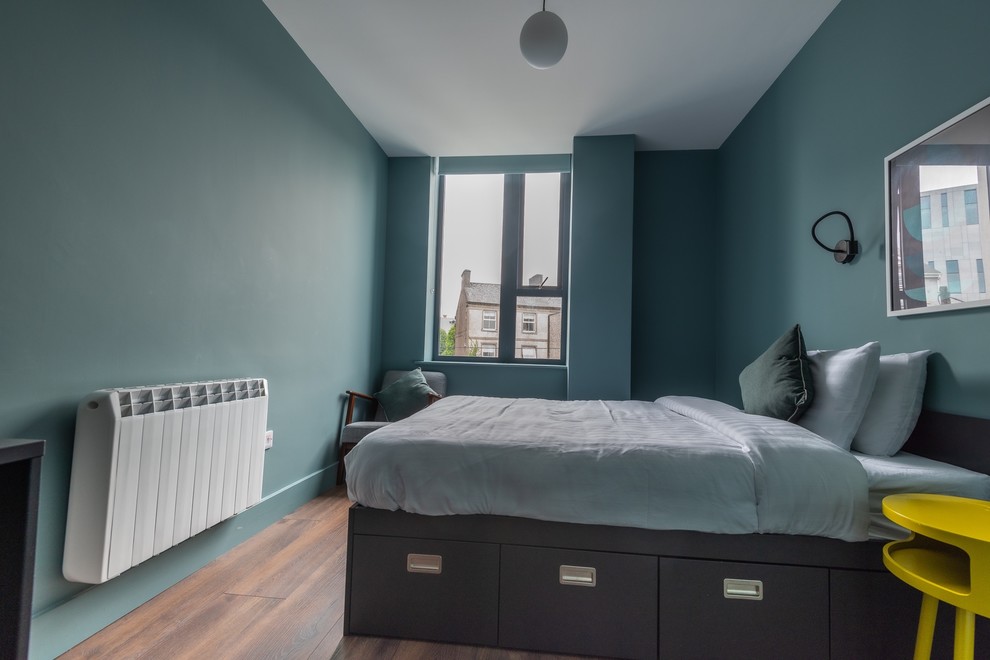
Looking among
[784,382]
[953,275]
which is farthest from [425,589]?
[953,275]

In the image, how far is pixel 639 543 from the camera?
1528mm

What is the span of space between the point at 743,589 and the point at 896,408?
3.03 ft

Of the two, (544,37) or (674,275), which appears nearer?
(544,37)

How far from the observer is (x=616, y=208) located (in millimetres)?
3951

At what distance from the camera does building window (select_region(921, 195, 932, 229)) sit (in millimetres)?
1724

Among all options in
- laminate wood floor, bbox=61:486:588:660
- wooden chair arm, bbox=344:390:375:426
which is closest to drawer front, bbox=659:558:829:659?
laminate wood floor, bbox=61:486:588:660

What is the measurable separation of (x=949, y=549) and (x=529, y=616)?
48.6 inches

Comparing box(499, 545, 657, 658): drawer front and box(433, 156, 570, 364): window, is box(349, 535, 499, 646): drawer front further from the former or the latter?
box(433, 156, 570, 364): window

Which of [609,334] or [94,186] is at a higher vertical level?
[94,186]

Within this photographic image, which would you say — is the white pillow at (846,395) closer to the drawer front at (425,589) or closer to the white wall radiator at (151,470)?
the drawer front at (425,589)

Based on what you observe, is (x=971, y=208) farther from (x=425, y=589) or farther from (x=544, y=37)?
(x=425, y=589)

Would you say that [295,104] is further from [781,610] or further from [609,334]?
[781,610]

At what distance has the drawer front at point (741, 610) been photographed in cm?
146

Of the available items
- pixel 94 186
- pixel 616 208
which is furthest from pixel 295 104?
pixel 616 208
